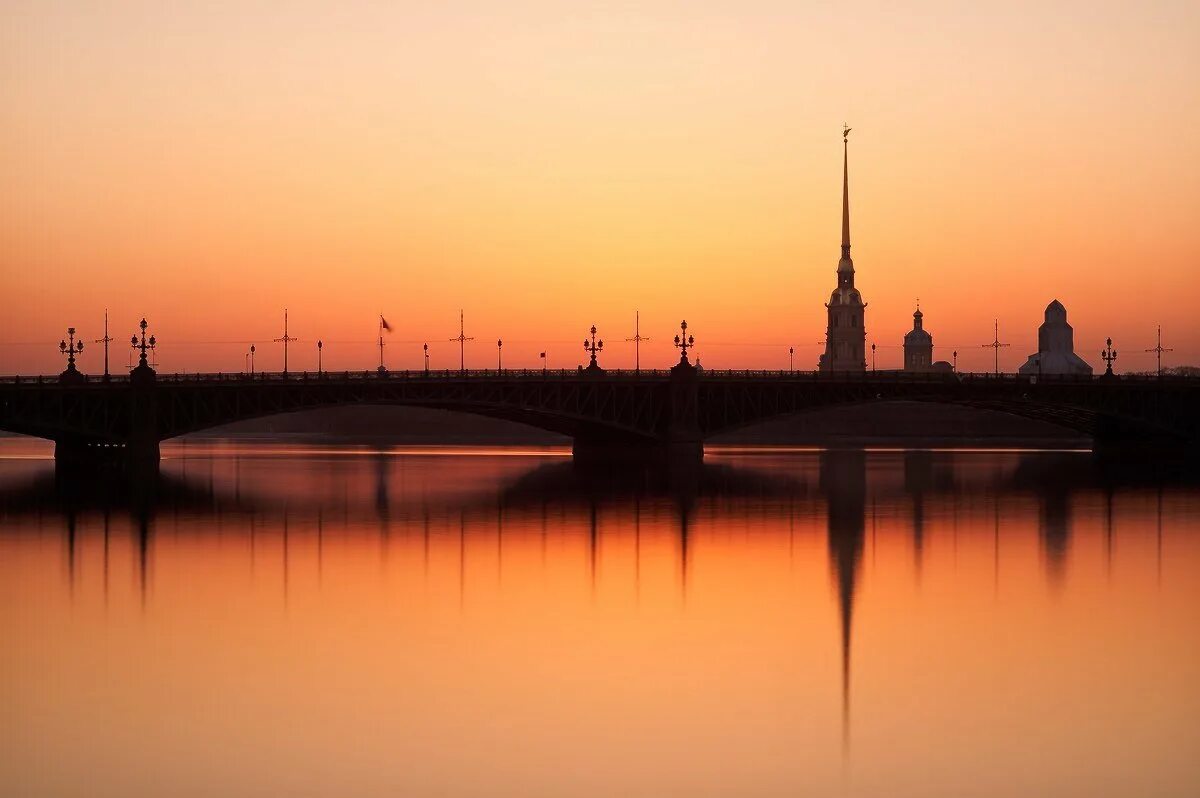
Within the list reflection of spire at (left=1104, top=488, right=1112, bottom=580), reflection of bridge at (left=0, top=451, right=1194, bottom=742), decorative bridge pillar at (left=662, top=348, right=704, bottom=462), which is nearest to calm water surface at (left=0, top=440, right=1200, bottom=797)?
reflection of spire at (left=1104, top=488, right=1112, bottom=580)

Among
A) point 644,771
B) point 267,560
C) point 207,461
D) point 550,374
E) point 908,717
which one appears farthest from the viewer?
point 207,461

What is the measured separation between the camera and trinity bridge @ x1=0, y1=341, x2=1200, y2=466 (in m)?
120

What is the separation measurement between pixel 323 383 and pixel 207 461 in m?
29.9

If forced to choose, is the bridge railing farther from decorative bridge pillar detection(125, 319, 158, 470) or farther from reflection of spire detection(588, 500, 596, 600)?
reflection of spire detection(588, 500, 596, 600)

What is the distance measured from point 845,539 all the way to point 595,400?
2924 inches

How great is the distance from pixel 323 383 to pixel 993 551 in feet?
258

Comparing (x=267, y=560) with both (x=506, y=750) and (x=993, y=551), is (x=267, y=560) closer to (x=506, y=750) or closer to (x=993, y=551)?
(x=993, y=551)

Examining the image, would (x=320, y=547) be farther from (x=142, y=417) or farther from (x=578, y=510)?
(x=142, y=417)

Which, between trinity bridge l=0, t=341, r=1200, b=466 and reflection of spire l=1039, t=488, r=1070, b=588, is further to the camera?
trinity bridge l=0, t=341, r=1200, b=466

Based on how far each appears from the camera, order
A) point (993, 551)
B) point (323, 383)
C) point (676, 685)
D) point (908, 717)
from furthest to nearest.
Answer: point (323, 383), point (993, 551), point (676, 685), point (908, 717)

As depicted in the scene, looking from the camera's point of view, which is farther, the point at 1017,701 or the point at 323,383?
the point at 323,383

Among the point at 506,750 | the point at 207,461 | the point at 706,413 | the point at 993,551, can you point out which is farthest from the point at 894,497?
the point at 207,461

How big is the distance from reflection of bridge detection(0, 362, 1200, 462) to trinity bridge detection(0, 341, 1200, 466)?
0.14m

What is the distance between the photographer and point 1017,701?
94.4 feet
